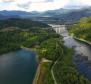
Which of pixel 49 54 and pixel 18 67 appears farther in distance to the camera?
pixel 49 54

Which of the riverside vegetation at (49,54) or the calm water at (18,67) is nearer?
the riverside vegetation at (49,54)

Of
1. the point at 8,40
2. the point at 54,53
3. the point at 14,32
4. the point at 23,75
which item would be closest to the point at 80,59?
the point at 54,53

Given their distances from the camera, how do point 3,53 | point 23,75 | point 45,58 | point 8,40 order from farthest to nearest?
point 8,40 < point 3,53 < point 45,58 < point 23,75

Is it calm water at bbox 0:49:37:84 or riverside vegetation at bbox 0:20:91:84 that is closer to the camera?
riverside vegetation at bbox 0:20:91:84

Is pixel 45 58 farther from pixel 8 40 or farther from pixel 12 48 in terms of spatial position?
pixel 8 40

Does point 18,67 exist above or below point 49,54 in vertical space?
below

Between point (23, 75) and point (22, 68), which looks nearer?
point (23, 75)

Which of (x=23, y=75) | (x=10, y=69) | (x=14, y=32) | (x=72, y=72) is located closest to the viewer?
(x=72, y=72)
